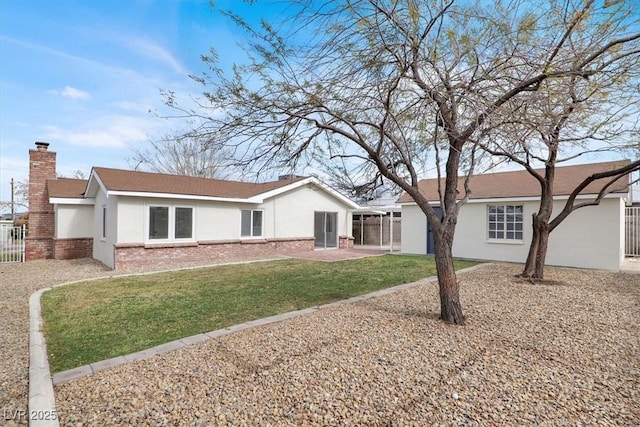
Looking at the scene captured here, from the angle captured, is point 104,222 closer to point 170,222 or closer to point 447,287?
point 170,222

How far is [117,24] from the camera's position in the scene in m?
7.44

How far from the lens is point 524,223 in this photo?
43.4 feet

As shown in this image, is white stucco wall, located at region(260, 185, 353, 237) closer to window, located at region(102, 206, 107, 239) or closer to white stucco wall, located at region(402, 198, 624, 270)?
window, located at region(102, 206, 107, 239)

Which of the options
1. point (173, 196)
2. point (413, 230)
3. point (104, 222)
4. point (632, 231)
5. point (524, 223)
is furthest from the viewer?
point (413, 230)

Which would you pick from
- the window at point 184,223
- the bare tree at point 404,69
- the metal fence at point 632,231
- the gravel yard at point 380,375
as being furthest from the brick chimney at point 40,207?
the metal fence at point 632,231

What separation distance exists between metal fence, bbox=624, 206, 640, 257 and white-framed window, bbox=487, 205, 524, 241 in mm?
4391

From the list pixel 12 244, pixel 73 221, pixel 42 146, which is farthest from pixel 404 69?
pixel 12 244

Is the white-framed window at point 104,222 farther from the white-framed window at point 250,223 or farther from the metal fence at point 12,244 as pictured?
the white-framed window at point 250,223

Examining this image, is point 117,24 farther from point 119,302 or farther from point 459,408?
point 459,408

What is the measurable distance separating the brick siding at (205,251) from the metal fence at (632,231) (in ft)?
45.1

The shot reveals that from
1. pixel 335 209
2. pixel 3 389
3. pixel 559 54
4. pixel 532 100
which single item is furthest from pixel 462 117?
pixel 335 209

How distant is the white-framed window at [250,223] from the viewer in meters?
15.6

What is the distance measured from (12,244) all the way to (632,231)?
88.5 ft

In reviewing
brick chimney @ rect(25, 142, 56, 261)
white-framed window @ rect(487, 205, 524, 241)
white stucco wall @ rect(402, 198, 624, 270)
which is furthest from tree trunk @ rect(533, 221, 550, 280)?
brick chimney @ rect(25, 142, 56, 261)
